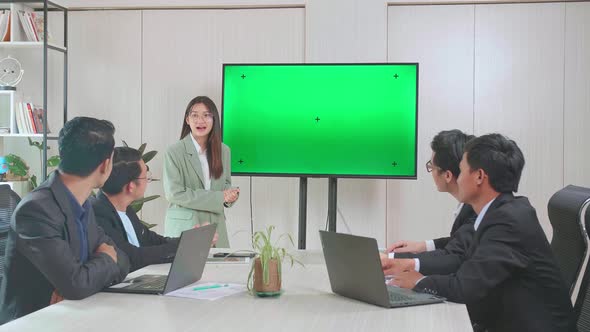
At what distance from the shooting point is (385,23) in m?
5.11

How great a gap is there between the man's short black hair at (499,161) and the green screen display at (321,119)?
6.75 ft

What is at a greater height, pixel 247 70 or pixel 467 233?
pixel 247 70

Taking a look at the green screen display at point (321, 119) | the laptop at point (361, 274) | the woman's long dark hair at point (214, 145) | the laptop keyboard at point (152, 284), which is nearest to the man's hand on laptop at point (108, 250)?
the laptop keyboard at point (152, 284)

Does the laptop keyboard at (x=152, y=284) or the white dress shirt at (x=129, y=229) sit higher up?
the white dress shirt at (x=129, y=229)

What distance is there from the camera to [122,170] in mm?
2953

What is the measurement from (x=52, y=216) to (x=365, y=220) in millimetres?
3205

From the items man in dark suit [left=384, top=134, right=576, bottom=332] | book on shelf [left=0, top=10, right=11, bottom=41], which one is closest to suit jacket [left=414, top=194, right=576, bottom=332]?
man in dark suit [left=384, top=134, right=576, bottom=332]

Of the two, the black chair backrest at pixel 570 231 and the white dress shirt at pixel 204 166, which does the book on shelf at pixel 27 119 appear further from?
the black chair backrest at pixel 570 231

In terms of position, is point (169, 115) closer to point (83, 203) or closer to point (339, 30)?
point (339, 30)

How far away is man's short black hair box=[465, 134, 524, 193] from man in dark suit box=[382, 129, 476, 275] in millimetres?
455

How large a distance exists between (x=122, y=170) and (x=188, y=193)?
124 centimetres

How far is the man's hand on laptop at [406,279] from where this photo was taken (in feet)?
7.70

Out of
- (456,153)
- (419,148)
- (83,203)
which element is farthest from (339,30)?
(83,203)

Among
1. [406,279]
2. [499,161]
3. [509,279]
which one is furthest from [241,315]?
[499,161]
